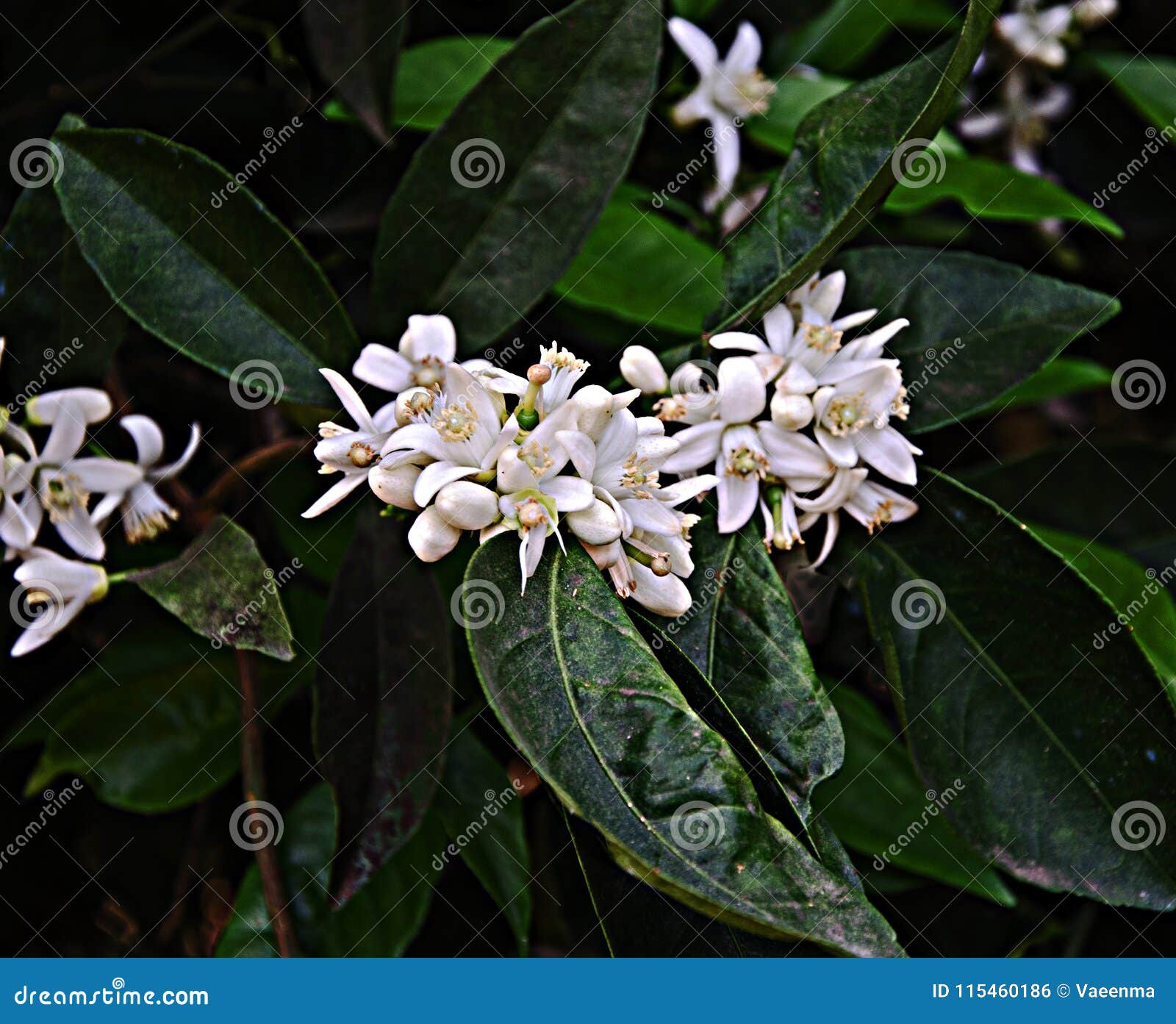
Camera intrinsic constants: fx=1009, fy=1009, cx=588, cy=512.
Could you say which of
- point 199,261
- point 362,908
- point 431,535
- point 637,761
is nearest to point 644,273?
point 199,261

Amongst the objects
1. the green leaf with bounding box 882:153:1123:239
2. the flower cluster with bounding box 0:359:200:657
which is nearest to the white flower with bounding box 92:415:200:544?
the flower cluster with bounding box 0:359:200:657

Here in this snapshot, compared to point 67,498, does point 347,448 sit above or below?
above

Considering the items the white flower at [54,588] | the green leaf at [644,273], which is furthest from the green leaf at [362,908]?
the green leaf at [644,273]

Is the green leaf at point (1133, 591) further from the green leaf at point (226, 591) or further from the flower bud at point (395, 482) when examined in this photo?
the green leaf at point (226, 591)

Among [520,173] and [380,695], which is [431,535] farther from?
[520,173]

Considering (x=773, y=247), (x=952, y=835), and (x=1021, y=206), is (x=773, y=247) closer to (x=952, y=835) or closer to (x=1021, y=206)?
(x=1021, y=206)

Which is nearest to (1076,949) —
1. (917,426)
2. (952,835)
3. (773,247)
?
(952,835)

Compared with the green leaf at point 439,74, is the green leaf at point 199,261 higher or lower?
lower
